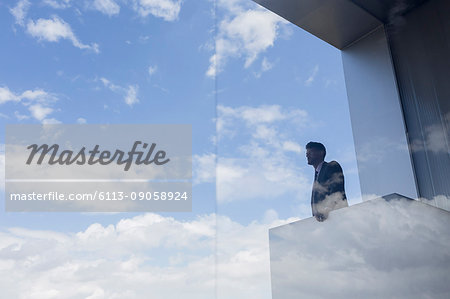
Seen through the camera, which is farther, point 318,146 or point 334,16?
point 334,16

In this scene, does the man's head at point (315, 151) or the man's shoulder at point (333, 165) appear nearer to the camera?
the man's shoulder at point (333, 165)

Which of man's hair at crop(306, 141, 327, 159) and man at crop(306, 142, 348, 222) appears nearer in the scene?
man at crop(306, 142, 348, 222)

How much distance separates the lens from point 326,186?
2.25 meters

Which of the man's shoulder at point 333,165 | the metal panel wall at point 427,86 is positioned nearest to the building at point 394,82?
the metal panel wall at point 427,86

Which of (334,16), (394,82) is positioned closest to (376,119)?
(394,82)

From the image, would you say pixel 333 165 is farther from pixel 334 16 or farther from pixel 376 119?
pixel 334 16

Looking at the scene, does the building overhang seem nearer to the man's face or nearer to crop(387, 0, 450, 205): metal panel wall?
crop(387, 0, 450, 205): metal panel wall

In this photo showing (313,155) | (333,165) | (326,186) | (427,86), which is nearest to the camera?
(326,186)

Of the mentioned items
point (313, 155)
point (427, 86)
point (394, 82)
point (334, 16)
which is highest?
point (334, 16)

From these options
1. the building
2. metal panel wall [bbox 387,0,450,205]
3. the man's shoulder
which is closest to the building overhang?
the building

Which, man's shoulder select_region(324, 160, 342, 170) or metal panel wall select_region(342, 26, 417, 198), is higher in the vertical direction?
metal panel wall select_region(342, 26, 417, 198)

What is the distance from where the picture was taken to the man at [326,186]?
6.96 ft

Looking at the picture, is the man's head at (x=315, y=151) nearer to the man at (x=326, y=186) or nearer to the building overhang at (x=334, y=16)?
the man at (x=326, y=186)

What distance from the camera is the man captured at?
83.5 inches
